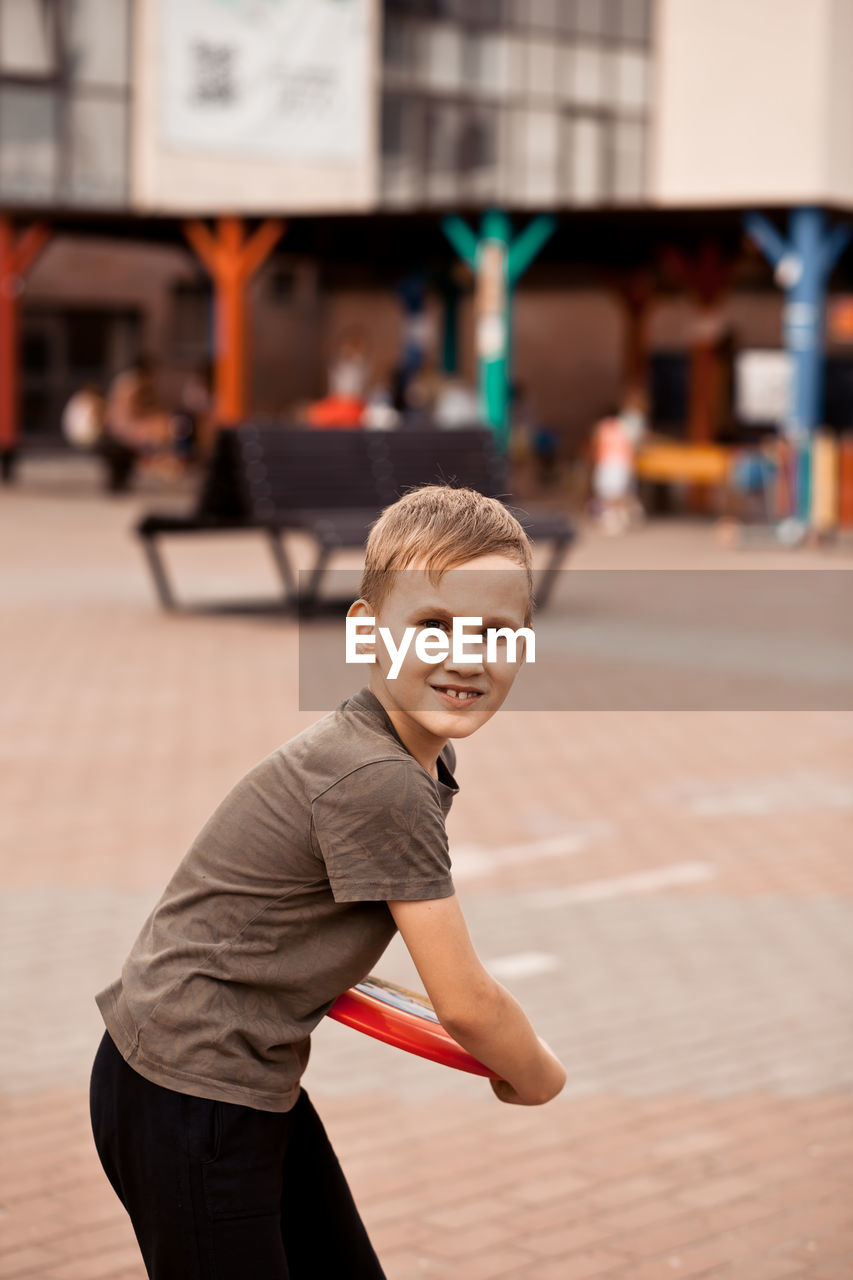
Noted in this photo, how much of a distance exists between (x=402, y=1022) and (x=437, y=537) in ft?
1.63

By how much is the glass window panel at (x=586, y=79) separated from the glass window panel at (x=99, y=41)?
10.2 m

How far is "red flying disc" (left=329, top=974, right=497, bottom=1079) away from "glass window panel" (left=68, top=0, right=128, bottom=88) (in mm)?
34934

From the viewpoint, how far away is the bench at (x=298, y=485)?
44.1ft

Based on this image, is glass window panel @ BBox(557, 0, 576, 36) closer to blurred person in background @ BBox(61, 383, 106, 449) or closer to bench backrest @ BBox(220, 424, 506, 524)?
blurred person in background @ BBox(61, 383, 106, 449)

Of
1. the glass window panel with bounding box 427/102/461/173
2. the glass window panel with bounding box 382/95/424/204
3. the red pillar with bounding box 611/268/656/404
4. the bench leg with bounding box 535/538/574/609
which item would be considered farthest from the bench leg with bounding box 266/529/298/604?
the glass window panel with bounding box 427/102/461/173

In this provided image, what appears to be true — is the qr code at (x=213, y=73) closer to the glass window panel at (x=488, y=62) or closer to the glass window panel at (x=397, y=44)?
the glass window panel at (x=397, y=44)

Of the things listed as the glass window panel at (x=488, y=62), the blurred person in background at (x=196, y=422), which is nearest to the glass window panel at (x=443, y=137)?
the glass window panel at (x=488, y=62)

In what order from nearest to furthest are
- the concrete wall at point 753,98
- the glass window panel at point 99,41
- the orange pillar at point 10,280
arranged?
the orange pillar at point 10,280
the concrete wall at point 753,98
the glass window panel at point 99,41

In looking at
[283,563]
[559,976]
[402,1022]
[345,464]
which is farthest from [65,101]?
[402,1022]

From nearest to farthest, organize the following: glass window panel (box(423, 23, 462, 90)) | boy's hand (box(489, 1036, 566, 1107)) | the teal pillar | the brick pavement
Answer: boy's hand (box(489, 1036, 566, 1107))
the brick pavement
the teal pillar
glass window panel (box(423, 23, 462, 90))

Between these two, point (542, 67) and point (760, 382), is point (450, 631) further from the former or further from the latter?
point (542, 67)

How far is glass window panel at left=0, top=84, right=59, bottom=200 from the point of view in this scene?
34.5 m

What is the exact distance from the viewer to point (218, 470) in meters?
13.6

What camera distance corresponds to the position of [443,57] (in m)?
39.4
